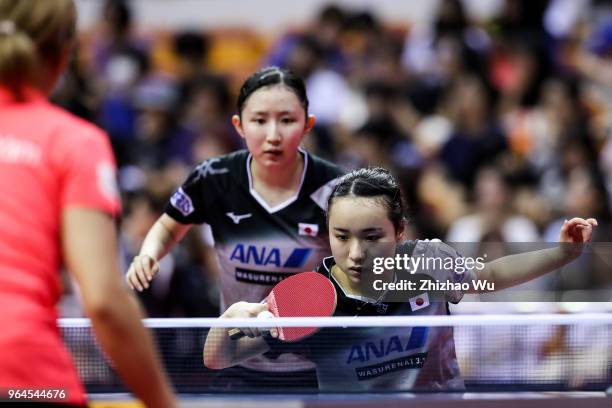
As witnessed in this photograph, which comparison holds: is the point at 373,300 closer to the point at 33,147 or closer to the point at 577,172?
the point at 33,147

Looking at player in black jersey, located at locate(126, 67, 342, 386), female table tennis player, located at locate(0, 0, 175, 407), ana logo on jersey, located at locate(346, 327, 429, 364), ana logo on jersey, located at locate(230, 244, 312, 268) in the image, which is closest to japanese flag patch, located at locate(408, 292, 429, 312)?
ana logo on jersey, located at locate(346, 327, 429, 364)

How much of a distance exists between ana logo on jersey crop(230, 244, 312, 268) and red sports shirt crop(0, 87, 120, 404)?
2.29 m

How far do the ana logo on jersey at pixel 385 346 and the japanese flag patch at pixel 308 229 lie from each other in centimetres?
94

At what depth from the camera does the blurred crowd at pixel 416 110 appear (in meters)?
9.16

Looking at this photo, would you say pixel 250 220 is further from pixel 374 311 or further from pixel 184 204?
pixel 374 311

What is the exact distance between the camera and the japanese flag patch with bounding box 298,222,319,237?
198 inches

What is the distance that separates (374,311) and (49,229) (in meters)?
1.77

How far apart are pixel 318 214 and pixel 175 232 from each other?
74 centimetres

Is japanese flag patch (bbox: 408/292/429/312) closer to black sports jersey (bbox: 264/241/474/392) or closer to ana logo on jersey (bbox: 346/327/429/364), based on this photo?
black sports jersey (bbox: 264/241/474/392)

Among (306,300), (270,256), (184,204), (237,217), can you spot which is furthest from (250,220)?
(306,300)

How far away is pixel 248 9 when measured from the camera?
1437 cm

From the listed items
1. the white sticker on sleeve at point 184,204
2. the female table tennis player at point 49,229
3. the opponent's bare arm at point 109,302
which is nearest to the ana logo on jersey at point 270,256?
the white sticker on sleeve at point 184,204

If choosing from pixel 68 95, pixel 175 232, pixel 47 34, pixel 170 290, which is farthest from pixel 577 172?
pixel 47 34

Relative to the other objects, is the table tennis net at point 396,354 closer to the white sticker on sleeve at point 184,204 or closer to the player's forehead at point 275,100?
the white sticker on sleeve at point 184,204
